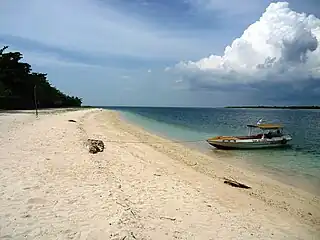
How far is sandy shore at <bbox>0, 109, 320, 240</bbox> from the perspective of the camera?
18.8 feet

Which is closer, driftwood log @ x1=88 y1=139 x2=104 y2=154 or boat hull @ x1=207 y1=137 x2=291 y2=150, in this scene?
driftwood log @ x1=88 y1=139 x2=104 y2=154

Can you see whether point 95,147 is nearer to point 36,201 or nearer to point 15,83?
point 36,201

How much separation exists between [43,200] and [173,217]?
2955 mm

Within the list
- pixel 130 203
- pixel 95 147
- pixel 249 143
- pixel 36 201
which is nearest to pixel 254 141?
pixel 249 143

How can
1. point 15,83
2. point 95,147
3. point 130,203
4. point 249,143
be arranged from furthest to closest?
point 15,83, point 249,143, point 95,147, point 130,203

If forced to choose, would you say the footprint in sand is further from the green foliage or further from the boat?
the green foliage

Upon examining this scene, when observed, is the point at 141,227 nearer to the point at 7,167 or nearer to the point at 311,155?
the point at 7,167

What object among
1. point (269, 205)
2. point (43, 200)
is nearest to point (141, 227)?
point (43, 200)

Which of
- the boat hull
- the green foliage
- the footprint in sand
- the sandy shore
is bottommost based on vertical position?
the boat hull

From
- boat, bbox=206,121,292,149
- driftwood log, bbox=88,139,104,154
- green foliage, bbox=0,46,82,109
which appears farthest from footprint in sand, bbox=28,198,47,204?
green foliage, bbox=0,46,82,109

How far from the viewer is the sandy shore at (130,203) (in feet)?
Answer: 18.8

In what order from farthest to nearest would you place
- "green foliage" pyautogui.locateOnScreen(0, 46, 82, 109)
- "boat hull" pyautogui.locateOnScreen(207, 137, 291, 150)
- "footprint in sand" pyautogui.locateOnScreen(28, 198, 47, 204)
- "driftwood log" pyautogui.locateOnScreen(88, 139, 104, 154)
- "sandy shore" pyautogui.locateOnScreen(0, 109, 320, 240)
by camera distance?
1. "green foliage" pyautogui.locateOnScreen(0, 46, 82, 109)
2. "boat hull" pyautogui.locateOnScreen(207, 137, 291, 150)
3. "driftwood log" pyautogui.locateOnScreen(88, 139, 104, 154)
4. "footprint in sand" pyautogui.locateOnScreen(28, 198, 47, 204)
5. "sandy shore" pyautogui.locateOnScreen(0, 109, 320, 240)

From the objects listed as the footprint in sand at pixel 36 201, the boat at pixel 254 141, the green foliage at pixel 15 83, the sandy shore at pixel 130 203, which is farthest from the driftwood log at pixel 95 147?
the green foliage at pixel 15 83

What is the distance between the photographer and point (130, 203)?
7.25m
